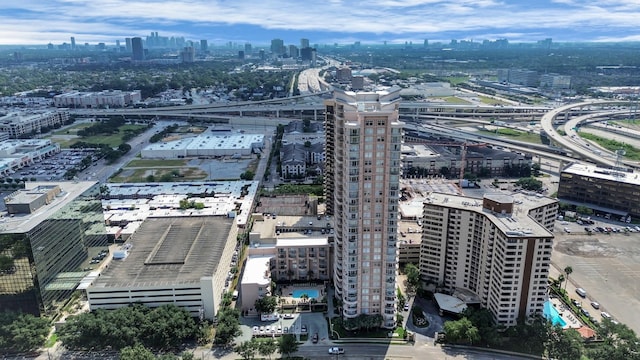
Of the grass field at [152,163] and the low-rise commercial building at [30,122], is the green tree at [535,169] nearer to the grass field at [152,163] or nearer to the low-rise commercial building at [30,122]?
the grass field at [152,163]

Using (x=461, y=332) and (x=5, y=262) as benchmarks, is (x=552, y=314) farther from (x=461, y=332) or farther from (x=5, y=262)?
(x=5, y=262)

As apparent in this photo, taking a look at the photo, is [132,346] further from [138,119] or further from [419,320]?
[138,119]

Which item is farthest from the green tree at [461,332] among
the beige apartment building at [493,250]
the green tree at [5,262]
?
the green tree at [5,262]

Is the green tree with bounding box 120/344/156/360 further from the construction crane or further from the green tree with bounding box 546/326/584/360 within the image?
the construction crane

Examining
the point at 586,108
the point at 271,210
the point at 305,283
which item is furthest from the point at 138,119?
the point at 586,108

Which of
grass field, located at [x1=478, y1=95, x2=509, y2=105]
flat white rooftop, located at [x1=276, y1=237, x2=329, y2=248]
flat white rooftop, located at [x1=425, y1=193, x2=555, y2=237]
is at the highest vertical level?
flat white rooftop, located at [x1=425, y1=193, x2=555, y2=237]

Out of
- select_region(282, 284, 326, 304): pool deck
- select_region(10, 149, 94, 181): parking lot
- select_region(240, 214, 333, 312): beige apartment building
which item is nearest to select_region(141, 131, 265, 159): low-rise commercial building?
select_region(10, 149, 94, 181): parking lot
